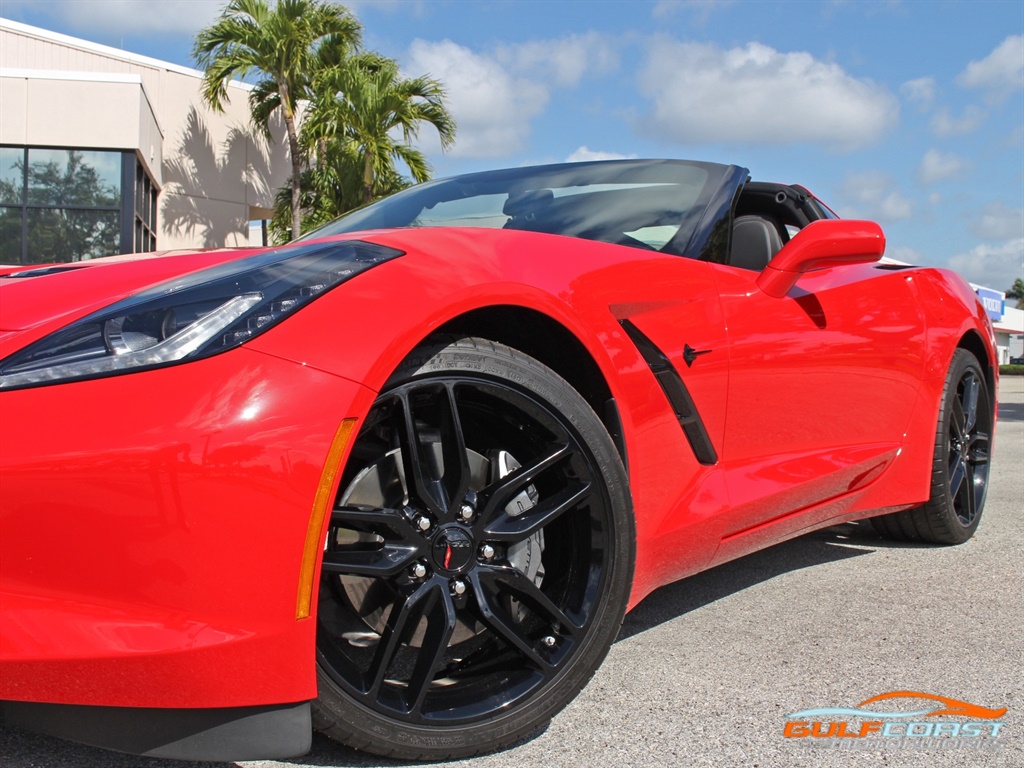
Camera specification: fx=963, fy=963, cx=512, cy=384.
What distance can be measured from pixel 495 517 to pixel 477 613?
0.17m

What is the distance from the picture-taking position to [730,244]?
105 inches

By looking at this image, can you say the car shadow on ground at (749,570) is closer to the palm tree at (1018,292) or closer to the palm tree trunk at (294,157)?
the palm tree trunk at (294,157)

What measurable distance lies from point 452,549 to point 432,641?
0.52ft

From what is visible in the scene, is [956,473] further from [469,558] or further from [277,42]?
[277,42]

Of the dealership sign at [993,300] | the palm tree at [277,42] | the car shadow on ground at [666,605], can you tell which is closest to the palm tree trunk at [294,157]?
the palm tree at [277,42]

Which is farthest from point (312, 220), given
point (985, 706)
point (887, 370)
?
point (985, 706)

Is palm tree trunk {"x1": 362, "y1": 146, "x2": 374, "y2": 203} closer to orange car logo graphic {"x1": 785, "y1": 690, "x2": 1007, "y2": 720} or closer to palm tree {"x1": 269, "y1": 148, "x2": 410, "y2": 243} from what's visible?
palm tree {"x1": 269, "y1": 148, "x2": 410, "y2": 243}

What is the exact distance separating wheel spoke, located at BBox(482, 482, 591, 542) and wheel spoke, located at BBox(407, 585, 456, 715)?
14cm

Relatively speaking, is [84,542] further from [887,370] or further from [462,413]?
[887,370]

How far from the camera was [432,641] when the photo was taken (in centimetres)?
166

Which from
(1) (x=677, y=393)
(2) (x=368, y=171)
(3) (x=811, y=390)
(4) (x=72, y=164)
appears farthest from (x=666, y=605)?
(4) (x=72, y=164)

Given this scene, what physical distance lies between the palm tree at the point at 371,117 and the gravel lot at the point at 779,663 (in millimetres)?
13065

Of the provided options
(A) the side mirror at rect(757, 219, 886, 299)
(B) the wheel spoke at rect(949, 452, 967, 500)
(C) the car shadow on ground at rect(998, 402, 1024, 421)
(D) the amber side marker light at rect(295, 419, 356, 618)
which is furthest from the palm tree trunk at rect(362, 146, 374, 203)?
(D) the amber side marker light at rect(295, 419, 356, 618)

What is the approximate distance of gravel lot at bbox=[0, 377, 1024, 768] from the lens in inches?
68.2
